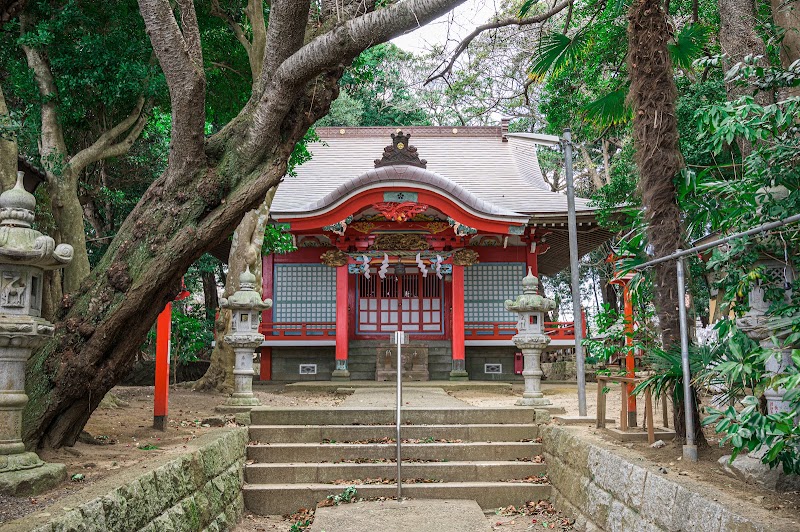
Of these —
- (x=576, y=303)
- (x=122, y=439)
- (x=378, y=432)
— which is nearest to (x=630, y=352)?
(x=576, y=303)

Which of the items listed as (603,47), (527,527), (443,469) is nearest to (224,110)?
(603,47)

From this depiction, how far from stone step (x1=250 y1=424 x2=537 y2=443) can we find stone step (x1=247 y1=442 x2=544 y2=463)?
0.26m

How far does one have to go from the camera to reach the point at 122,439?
5.94 m

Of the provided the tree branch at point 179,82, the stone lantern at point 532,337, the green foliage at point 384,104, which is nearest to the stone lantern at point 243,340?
the tree branch at point 179,82

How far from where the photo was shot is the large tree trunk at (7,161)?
624 centimetres

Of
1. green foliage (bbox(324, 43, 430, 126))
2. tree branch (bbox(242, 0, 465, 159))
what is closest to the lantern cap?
tree branch (bbox(242, 0, 465, 159))

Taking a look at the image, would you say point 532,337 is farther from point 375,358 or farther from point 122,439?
point 375,358

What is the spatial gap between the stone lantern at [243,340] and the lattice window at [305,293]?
696 centimetres

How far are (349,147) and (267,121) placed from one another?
45.5 feet

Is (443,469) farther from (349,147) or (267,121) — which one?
(349,147)

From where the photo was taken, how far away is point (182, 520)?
4.65 metres

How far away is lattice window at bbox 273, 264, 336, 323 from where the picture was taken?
584 inches

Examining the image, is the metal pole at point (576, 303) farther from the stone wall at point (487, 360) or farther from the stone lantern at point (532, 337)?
the stone wall at point (487, 360)

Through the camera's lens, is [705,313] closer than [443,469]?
No
